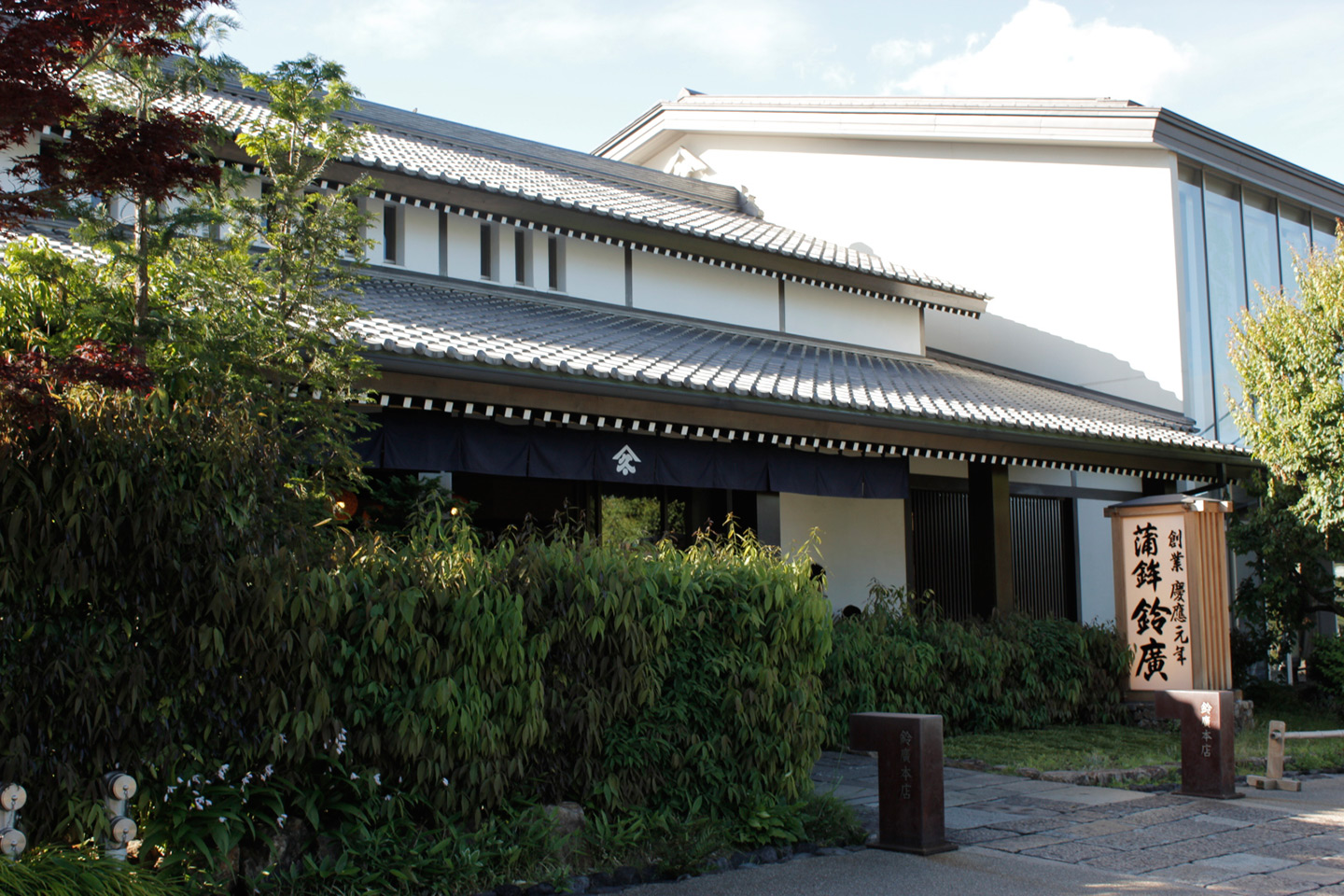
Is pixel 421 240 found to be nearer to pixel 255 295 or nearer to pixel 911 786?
pixel 255 295

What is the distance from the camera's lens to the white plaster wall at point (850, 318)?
1603 centimetres

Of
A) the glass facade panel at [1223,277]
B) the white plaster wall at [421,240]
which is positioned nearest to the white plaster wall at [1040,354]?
the glass facade panel at [1223,277]

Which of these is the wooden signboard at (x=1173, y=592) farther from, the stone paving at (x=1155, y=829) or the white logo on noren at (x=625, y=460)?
the white logo on noren at (x=625, y=460)

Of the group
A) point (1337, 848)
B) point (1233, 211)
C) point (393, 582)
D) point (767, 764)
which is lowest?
point (1337, 848)

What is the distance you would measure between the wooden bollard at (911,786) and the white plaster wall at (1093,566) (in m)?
10.6

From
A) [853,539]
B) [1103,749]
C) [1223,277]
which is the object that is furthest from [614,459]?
[1223,277]

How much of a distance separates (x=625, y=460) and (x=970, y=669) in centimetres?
439

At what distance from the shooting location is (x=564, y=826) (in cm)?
598

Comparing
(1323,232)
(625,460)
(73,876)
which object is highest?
(1323,232)

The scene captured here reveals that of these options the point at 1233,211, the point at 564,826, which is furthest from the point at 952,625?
the point at 1233,211

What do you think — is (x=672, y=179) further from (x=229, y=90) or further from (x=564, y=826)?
(x=564, y=826)

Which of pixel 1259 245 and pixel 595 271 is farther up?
pixel 1259 245

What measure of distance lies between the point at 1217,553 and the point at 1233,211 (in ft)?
27.5

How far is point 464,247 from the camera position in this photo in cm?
1324
